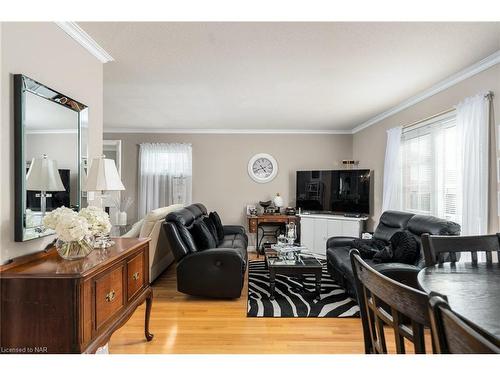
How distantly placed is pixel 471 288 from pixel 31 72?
2.60 metres

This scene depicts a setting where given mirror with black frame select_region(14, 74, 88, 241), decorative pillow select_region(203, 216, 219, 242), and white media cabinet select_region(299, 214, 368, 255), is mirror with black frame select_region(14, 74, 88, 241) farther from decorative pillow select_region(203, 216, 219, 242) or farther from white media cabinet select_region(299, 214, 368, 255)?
white media cabinet select_region(299, 214, 368, 255)

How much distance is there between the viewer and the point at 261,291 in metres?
3.72

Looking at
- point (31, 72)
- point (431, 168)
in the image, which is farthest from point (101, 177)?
point (431, 168)

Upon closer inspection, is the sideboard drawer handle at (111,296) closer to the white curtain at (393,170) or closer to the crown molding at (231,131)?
the white curtain at (393,170)

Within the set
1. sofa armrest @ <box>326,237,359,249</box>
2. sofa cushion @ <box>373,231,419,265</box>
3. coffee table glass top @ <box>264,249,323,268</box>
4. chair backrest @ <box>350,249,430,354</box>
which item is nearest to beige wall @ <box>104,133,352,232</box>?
sofa armrest @ <box>326,237,359,249</box>

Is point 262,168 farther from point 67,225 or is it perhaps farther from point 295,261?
point 67,225

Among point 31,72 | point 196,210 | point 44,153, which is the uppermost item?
point 31,72

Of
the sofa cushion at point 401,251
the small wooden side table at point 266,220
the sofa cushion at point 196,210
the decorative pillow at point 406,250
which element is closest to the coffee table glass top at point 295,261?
the sofa cushion at point 401,251

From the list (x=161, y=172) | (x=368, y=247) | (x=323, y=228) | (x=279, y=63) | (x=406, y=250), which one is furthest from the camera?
(x=161, y=172)

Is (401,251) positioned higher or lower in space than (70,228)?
lower

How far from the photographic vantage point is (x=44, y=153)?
194 cm

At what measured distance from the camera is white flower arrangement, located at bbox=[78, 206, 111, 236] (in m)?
1.86
